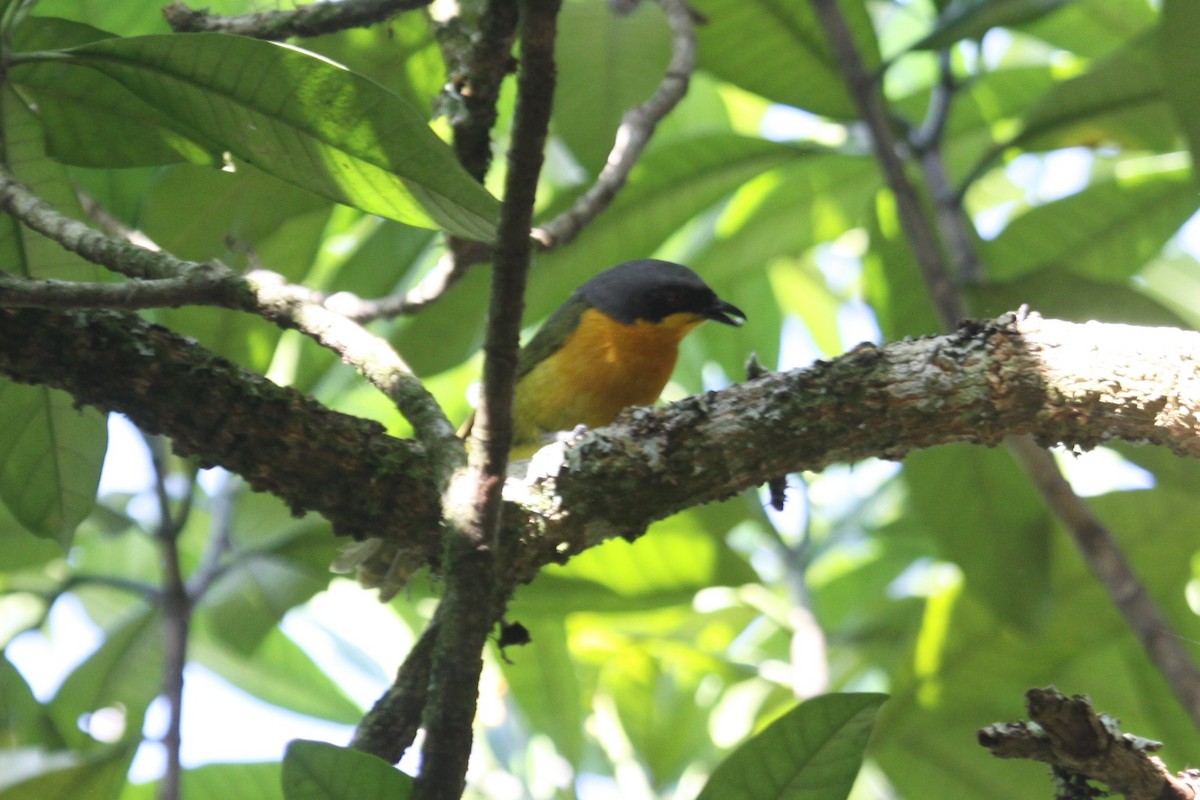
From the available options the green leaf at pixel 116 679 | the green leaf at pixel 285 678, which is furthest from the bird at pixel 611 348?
the green leaf at pixel 285 678

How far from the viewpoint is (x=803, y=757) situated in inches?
78.1

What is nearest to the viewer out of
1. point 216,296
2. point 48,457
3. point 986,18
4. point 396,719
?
point 216,296

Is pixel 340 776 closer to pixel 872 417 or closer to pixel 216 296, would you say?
pixel 216 296

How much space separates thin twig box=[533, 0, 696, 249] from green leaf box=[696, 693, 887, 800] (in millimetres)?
1255

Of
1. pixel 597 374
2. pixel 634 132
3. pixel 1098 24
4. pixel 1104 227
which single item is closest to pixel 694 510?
pixel 597 374

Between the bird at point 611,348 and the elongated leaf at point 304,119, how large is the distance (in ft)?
6.23

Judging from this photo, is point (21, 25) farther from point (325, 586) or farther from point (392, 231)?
point (325, 586)

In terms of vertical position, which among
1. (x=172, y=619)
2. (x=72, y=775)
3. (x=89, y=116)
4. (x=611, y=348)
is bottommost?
(x=72, y=775)

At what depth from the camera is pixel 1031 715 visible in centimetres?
161

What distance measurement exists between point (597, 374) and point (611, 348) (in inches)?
4.4

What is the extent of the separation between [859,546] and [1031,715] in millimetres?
4029

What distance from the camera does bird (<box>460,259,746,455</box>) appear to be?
396 cm

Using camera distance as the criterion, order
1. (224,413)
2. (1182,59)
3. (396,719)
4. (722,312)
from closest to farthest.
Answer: (224,413) → (396,719) → (1182,59) → (722,312)

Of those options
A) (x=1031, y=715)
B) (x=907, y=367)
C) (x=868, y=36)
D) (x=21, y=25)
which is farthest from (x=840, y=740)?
(x=868, y=36)
